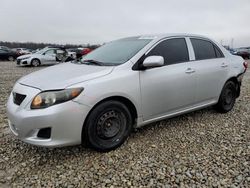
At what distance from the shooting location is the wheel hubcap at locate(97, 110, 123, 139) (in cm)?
287

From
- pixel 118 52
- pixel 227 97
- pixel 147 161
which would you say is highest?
pixel 118 52

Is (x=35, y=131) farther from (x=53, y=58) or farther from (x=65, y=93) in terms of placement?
(x=53, y=58)

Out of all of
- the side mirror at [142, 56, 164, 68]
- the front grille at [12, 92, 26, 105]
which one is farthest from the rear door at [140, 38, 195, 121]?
the front grille at [12, 92, 26, 105]

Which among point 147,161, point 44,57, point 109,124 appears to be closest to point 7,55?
point 44,57

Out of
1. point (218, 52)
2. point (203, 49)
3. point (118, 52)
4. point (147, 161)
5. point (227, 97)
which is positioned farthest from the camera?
point (227, 97)

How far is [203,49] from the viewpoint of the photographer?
4.11 meters

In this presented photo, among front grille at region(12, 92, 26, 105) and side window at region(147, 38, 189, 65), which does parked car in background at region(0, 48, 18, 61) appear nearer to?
front grille at region(12, 92, 26, 105)

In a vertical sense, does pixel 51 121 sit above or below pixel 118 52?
below

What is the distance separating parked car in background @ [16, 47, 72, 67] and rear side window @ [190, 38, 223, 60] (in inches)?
452

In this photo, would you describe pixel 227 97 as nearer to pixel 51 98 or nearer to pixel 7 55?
pixel 51 98

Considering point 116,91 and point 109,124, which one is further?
point 109,124

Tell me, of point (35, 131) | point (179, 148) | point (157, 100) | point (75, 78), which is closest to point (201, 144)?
point (179, 148)

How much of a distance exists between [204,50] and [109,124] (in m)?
2.32

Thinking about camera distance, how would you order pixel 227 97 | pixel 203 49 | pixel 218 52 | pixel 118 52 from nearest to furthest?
pixel 118 52 < pixel 203 49 < pixel 218 52 < pixel 227 97
